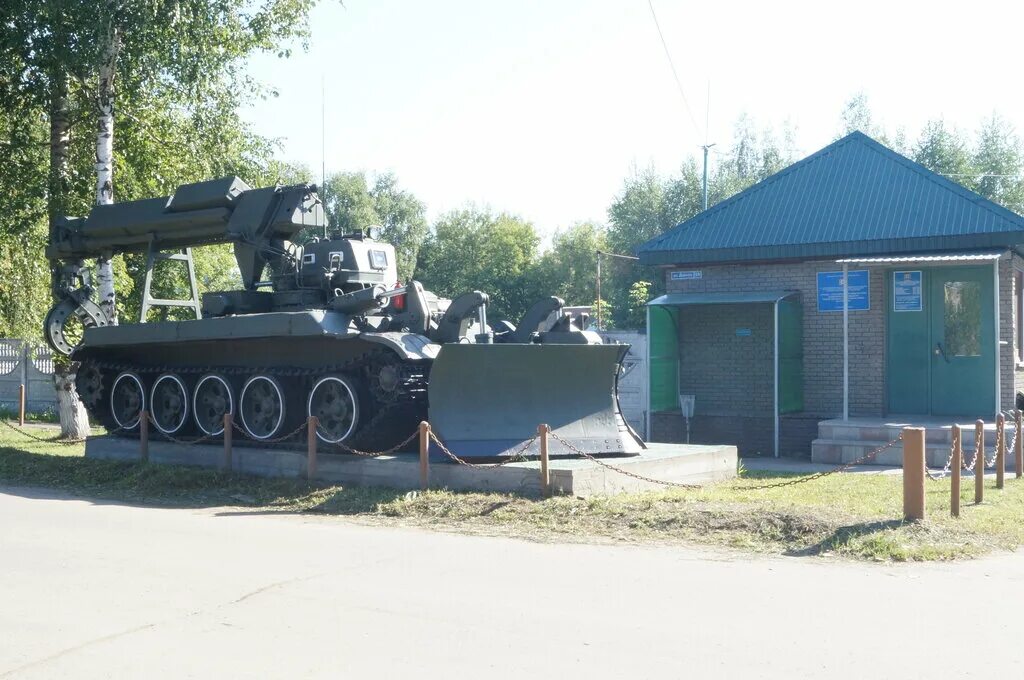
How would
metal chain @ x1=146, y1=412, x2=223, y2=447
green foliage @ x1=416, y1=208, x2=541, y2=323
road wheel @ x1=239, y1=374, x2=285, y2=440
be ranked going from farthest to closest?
green foliage @ x1=416, y1=208, x2=541, y2=323, metal chain @ x1=146, y1=412, x2=223, y2=447, road wheel @ x1=239, y1=374, x2=285, y2=440

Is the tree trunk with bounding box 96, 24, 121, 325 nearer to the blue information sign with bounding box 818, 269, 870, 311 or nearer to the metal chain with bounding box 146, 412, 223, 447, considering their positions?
the metal chain with bounding box 146, 412, 223, 447

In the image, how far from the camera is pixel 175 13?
59.0 feet

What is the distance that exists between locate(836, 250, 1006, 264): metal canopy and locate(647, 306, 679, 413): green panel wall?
10.4 feet

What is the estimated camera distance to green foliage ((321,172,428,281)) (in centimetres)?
6247

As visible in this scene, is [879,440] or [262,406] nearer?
[262,406]

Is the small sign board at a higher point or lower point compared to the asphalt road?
higher

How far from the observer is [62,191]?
19516mm

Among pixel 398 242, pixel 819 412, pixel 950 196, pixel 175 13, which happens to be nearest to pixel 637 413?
pixel 819 412

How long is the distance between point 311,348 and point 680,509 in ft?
17.1

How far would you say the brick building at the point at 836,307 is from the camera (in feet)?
55.3

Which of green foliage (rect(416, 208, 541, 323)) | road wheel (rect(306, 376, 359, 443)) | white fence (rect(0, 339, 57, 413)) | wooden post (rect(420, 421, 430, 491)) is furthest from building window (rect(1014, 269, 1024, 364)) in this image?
green foliage (rect(416, 208, 541, 323))

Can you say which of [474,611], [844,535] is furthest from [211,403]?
[474,611]

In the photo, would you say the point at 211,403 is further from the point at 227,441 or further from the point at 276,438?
the point at 276,438

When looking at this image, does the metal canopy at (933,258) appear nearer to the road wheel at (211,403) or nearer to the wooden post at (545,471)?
the wooden post at (545,471)
